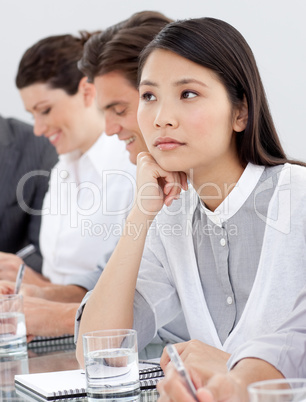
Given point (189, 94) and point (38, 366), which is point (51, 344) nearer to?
point (38, 366)

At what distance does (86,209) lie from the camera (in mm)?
→ 2824

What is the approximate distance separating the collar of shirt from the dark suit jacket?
1939mm

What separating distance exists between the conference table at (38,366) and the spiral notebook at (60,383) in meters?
0.02

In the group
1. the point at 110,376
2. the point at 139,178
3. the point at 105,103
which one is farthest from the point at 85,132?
the point at 110,376

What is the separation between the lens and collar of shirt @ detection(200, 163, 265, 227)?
1688 mm

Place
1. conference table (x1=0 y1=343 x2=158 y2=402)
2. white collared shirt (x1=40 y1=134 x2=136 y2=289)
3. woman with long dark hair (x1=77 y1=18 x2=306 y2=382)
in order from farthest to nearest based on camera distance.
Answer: white collared shirt (x1=40 y1=134 x2=136 y2=289) → woman with long dark hair (x1=77 y1=18 x2=306 y2=382) → conference table (x1=0 y1=343 x2=158 y2=402)

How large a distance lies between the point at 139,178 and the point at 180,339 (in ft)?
1.62

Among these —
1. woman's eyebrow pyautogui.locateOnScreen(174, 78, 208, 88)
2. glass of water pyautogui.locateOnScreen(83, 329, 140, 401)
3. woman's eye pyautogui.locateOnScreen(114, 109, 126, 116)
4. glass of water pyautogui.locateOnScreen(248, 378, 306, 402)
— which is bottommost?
glass of water pyautogui.locateOnScreen(83, 329, 140, 401)

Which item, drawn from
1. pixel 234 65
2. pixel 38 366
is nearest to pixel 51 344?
pixel 38 366

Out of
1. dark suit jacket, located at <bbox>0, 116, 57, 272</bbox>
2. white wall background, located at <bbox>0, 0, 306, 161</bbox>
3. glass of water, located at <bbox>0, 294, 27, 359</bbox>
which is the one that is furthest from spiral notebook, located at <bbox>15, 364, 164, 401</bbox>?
dark suit jacket, located at <bbox>0, 116, 57, 272</bbox>

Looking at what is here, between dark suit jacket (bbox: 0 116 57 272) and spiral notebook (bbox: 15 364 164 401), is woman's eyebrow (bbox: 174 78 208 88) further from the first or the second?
dark suit jacket (bbox: 0 116 57 272)

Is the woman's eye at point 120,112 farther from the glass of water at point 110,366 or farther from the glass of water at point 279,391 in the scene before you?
the glass of water at point 279,391

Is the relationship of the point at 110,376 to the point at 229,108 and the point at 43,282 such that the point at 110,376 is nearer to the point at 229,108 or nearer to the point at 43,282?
the point at 229,108

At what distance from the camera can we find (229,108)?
167cm
